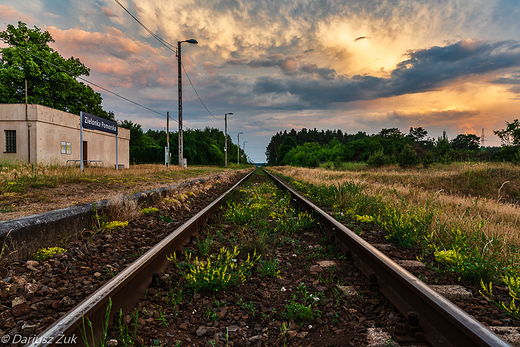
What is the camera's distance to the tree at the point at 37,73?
3139 cm

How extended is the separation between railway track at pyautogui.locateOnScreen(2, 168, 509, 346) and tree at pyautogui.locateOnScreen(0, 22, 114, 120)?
34.7m

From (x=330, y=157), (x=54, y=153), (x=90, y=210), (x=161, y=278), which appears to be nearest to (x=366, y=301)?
(x=161, y=278)

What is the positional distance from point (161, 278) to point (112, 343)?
3.07ft

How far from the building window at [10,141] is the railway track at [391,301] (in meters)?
25.7

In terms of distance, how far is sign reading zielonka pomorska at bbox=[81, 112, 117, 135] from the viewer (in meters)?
16.7

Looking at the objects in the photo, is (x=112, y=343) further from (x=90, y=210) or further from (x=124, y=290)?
(x=90, y=210)

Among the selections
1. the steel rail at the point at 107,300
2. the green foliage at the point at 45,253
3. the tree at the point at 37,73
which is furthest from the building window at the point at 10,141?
the steel rail at the point at 107,300

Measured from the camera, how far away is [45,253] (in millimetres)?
2961

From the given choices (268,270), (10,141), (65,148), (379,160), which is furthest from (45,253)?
(379,160)

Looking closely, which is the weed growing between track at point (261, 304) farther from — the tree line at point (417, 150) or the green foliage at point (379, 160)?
the green foliage at point (379, 160)

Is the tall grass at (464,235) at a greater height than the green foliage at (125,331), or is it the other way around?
the tall grass at (464,235)

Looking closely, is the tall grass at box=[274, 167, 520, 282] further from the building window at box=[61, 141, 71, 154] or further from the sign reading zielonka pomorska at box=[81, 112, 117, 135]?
the building window at box=[61, 141, 71, 154]

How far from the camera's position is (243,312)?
2.14m

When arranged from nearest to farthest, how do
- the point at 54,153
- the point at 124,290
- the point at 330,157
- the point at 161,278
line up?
the point at 124,290 → the point at 161,278 → the point at 54,153 → the point at 330,157
